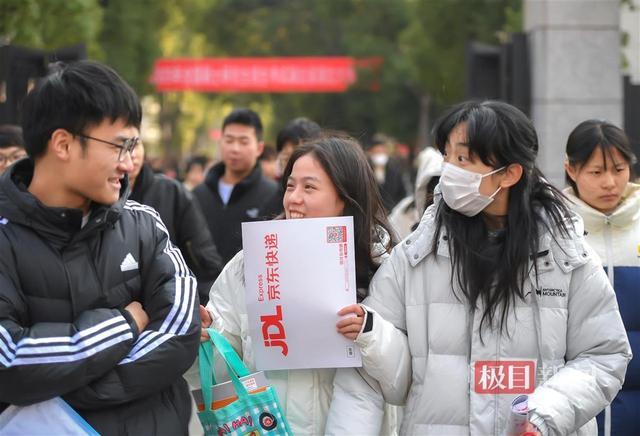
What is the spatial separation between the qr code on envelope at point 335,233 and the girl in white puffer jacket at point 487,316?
209 millimetres

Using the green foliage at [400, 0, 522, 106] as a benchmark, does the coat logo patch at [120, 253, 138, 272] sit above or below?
below

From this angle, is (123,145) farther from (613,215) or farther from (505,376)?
(613,215)

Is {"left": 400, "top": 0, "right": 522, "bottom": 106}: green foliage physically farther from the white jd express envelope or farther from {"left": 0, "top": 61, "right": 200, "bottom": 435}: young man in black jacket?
{"left": 0, "top": 61, "right": 200, "bottom": 435}: young man in black jacket

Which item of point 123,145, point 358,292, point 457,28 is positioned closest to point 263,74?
point 457,28

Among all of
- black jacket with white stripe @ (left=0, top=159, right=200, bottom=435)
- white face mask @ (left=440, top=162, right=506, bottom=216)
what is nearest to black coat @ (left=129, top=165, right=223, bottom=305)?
white face mask @ (left=440, top=162, right=506, bottom=216)

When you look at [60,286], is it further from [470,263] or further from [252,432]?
[470,263]

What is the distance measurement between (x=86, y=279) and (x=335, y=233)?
3.11 feet

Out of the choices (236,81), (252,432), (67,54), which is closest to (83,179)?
(252,432)

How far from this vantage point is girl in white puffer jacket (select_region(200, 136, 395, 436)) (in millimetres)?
3965

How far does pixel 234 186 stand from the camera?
26.0 feet

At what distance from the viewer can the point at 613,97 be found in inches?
Answer: 460

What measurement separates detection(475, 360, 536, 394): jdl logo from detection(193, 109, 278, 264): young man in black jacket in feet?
14.0

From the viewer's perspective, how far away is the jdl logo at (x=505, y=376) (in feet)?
11.7

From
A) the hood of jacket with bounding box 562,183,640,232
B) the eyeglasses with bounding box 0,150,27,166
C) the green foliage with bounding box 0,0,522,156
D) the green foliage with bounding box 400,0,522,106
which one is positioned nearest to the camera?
the hood of jacket with bounding box 562,183,640,232
